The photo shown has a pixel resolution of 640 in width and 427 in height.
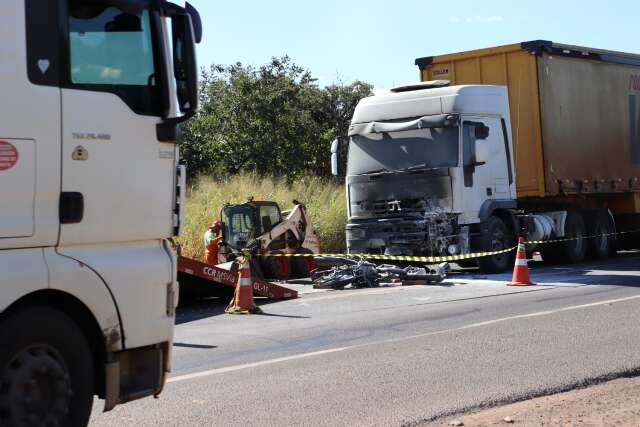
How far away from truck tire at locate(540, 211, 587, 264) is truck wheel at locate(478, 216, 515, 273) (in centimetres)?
236

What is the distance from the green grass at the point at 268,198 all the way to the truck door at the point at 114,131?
17.8 m

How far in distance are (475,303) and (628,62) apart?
11411 mm

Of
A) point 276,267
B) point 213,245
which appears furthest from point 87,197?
point 213,245

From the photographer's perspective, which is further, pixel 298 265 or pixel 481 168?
pixel 298 265

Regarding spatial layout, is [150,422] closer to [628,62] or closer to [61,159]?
[61,159]

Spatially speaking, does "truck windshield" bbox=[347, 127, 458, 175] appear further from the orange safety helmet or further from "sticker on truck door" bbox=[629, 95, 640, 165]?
"sticker on truck door" bbox=[629, 95, 640, 165]

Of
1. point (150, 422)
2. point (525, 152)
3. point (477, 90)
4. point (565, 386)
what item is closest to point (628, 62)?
point (525, 152)

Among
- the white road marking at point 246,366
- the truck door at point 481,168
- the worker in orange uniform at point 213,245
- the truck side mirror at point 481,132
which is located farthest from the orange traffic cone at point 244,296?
the truck side mirror at point 481,132

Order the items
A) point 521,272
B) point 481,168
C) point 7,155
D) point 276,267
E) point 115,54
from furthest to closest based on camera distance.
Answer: point 276,267, point 481,168, point 521,272, point 115,54, point 7,155

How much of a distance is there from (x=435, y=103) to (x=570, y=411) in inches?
451

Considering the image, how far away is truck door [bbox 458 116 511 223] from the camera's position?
17.3m

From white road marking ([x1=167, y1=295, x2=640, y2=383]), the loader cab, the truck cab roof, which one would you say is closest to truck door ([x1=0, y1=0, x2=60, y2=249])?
white road marking ([x1=167, y1=295, x2=640, y2=383])

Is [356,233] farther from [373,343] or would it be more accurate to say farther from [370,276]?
[373,343]

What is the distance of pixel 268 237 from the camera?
18.8 m
